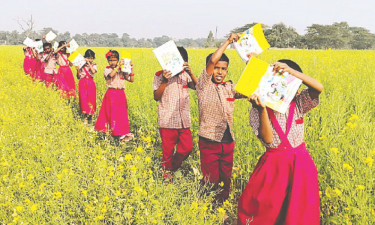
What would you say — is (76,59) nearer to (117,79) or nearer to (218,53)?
(117,79)

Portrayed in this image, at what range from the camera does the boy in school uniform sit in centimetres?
249

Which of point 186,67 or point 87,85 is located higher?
point 186,67

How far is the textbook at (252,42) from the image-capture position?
202cm

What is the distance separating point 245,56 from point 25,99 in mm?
5198

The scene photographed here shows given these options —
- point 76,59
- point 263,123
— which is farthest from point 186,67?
point 76,59

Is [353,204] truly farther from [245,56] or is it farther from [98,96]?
[98,96]

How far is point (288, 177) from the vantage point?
1837mm

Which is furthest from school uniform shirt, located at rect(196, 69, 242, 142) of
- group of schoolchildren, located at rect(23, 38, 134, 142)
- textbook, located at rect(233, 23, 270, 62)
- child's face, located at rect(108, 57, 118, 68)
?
child's face, located at rect(108, 57, 118, 68)

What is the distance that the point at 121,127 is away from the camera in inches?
178

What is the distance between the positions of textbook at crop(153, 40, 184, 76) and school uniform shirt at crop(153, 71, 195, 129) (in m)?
0.34

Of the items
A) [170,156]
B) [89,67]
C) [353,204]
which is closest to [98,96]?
[89,67]

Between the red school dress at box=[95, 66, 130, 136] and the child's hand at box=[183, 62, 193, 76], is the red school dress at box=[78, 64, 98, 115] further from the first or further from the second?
the child's hand at box=[183, 62, 193, 76]

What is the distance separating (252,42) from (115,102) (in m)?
2.96

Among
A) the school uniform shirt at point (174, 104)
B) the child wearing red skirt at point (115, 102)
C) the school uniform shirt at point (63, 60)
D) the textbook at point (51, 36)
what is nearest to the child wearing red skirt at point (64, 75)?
the school uniform shirt at point (63, 60)
